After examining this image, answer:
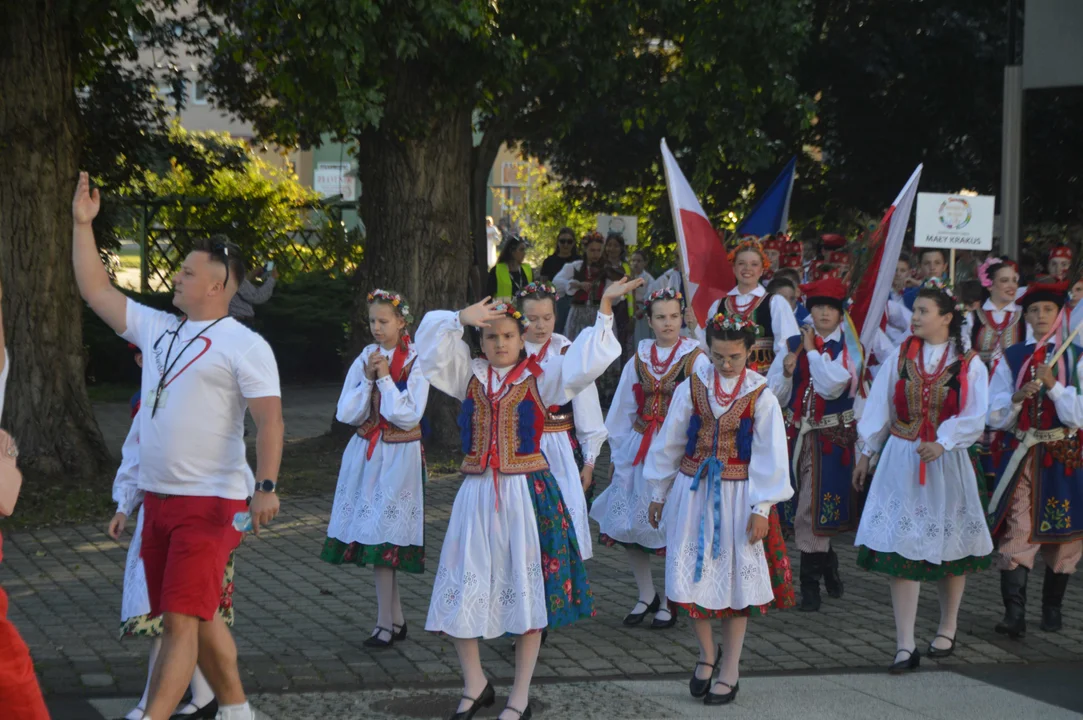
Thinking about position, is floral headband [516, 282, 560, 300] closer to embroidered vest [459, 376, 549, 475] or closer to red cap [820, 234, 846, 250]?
Answer: embroidered vest [459, 376, 549, 475]

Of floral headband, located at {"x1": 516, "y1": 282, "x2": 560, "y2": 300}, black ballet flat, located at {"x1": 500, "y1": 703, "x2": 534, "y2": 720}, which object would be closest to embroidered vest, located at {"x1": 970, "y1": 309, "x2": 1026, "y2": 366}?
floral headband, located at {"x1": 516, "y1": 282, "x2": 560, "y2": 300}

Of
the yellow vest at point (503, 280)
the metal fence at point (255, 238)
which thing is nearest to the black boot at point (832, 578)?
the yellow vest at point (503, 280)

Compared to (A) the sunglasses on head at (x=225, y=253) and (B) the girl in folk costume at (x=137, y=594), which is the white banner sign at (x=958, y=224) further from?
Answer: (B) the girl in folk costume at (x=137, y=594)

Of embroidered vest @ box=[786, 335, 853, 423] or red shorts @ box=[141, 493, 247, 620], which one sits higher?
embroidered vest @ box=[786, 335, 853, 423]

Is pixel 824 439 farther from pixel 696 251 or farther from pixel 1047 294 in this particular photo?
pixel 1047 294

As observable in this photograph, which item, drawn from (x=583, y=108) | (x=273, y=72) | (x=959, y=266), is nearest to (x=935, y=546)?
(x=273, y=72)

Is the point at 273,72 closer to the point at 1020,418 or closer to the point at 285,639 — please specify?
the point at 285,639

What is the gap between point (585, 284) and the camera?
15.8m

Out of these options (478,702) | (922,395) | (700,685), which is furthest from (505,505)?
(922,395)

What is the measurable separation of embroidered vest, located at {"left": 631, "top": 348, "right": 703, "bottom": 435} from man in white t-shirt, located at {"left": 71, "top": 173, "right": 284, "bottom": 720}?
2.76 m

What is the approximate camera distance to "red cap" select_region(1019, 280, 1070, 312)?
7746 millimetres

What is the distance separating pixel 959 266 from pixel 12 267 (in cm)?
899

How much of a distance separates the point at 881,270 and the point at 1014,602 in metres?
1.94

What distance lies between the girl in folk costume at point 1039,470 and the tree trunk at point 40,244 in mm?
6908
